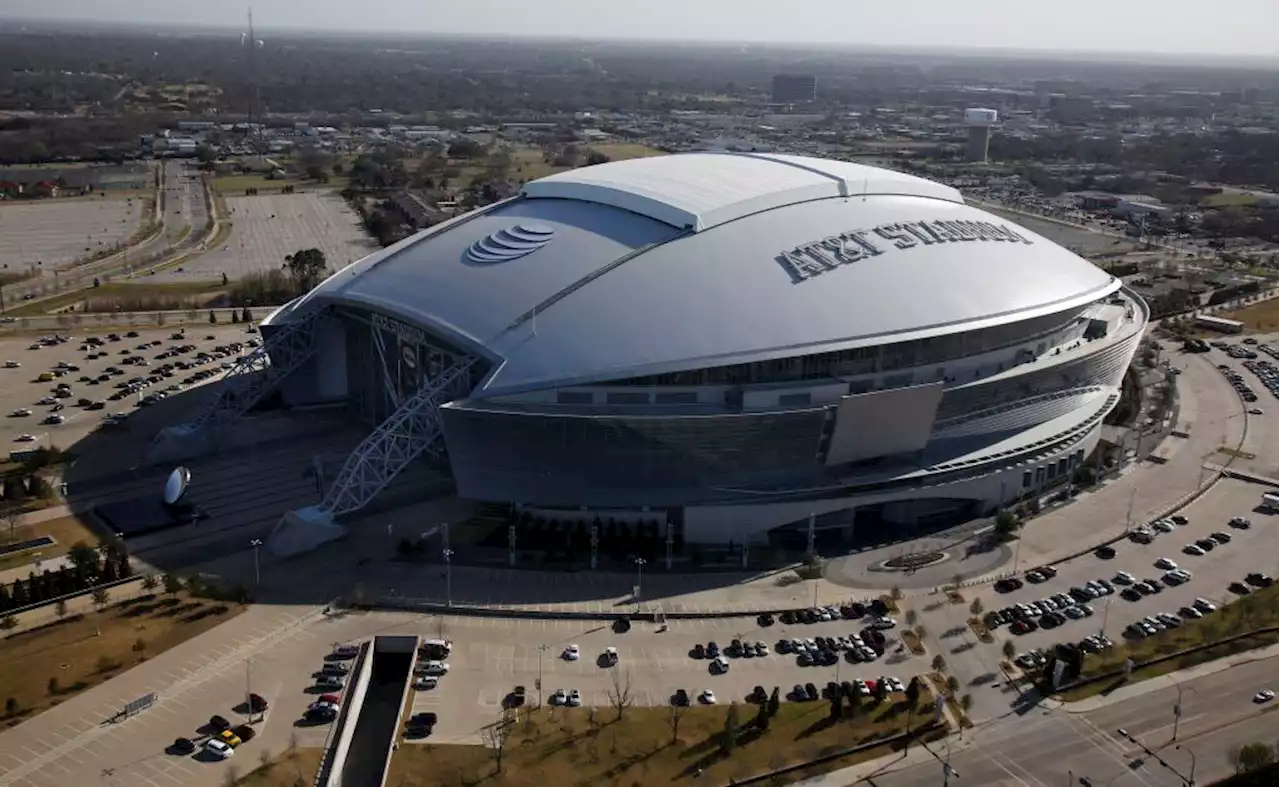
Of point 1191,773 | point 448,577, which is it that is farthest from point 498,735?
point 1191,773

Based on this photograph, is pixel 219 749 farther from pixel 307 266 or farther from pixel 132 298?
pixel 307 266

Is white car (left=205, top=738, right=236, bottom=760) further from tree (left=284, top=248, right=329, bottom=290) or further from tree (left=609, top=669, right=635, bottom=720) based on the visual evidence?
tree (left=284, top=248, right=329, bottom=290)

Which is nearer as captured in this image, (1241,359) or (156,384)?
(156,384)

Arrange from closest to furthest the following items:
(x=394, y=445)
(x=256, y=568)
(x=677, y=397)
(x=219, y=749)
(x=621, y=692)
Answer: (x=219, y=749)
(x=621, y=692)
(x=256, y=568)
(x=677, y=397)
(x=394, y=445)

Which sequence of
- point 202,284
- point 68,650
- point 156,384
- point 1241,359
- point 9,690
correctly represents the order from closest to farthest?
point 9,690
point 68,650
point 156,384
point 1241,359
point 202,284

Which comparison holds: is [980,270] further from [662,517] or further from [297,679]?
[297,679]

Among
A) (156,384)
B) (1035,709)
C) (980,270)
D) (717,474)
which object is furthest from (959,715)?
(156,384)

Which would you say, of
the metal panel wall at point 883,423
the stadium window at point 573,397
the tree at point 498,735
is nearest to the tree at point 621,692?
the tree at point 498,735
